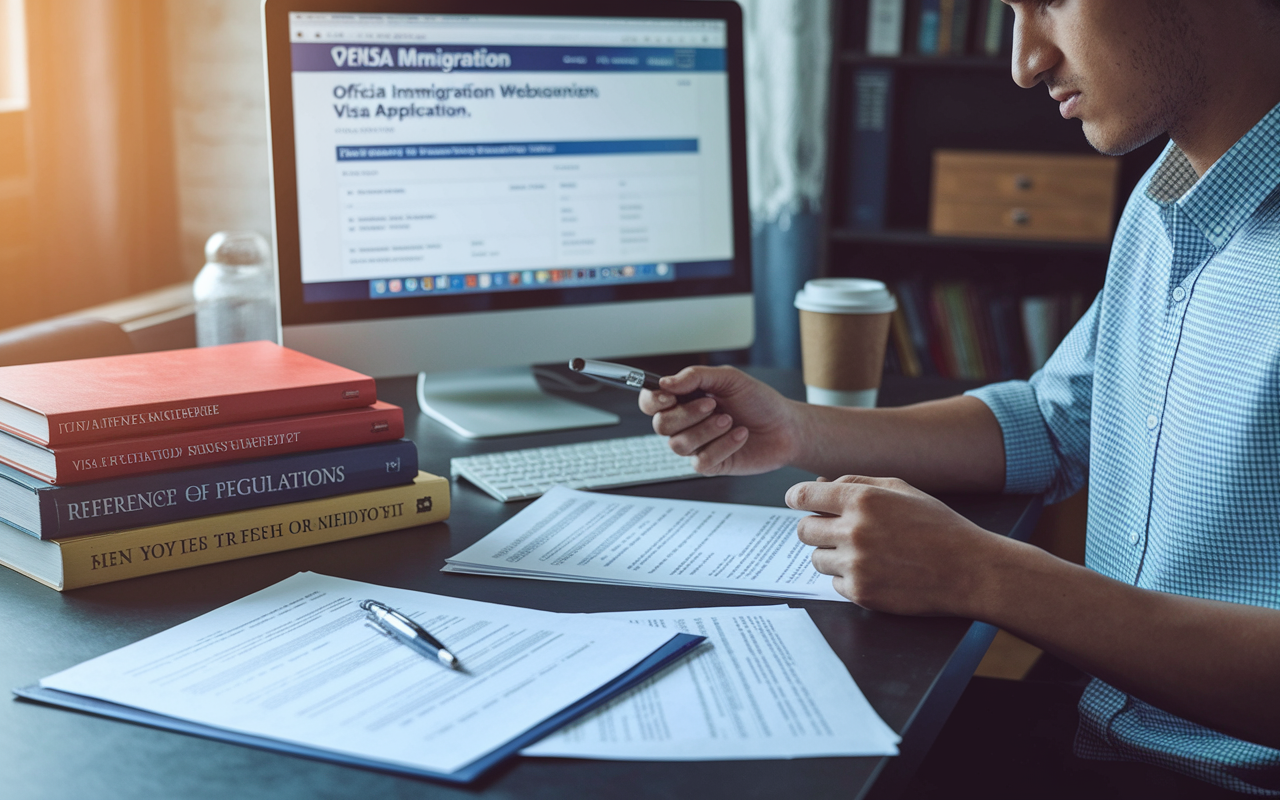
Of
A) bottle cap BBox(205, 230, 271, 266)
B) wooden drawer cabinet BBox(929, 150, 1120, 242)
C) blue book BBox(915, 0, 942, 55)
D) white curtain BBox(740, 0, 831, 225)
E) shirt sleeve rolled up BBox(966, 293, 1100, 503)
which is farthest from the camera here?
white curtain BBox(740, 0, 831, 225)

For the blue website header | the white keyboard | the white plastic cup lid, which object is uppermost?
the blue website header

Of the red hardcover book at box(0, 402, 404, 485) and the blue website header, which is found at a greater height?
the blue website header

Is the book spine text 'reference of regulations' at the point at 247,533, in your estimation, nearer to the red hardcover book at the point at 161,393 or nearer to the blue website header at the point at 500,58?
A: the red hardcover book at the point at 161,393

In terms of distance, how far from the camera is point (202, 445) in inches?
32.9

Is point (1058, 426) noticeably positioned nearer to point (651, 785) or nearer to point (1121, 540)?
point (1121, 540)

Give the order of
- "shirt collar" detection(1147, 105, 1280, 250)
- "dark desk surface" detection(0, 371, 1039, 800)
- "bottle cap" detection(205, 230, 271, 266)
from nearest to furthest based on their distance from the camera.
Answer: "dark desk surface" detection(0, 371, 1039, 800) → "shirt collar" detection(1147, 105, 1280, 250) → "bottle cap" detection(205, 230, 271, 266)

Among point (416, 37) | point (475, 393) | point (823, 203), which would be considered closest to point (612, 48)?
point (416, 37)

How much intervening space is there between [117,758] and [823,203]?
7.69 feet

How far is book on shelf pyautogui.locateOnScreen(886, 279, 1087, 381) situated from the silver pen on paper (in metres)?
2.03

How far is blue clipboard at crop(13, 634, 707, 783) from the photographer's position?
21.8 inches

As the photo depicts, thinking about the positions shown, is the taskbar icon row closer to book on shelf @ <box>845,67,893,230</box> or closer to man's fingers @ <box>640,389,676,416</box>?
man's fingers @ <box>640,389,676,416</box>

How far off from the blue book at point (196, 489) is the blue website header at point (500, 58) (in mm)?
520

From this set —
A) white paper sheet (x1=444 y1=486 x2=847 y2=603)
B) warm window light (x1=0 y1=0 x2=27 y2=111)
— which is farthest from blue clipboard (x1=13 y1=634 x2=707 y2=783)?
warm window light (x1=0 y1=0 x2=27 y2=111)

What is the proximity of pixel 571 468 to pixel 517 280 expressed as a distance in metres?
0.33
